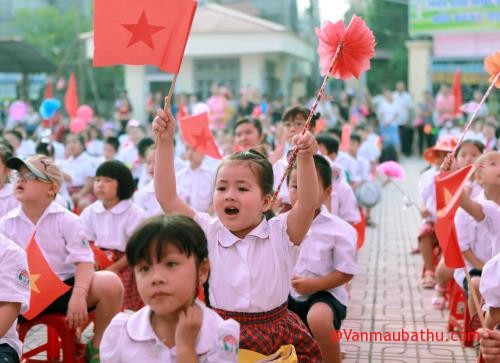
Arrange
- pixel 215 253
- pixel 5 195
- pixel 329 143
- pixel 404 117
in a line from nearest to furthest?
1. pixel 215 253
2. pixel 5 195
3. pixel 329 143
4. pixel 404 117

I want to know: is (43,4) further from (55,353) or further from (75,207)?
(55,353)

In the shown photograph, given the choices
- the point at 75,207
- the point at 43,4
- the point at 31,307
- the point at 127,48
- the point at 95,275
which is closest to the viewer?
the point at 127,48

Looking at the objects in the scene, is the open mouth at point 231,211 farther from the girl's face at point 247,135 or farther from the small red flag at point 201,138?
the small red flag at point 201,138

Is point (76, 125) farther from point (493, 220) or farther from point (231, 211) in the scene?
point (231, 211)

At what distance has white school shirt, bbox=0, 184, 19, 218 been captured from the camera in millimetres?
5066

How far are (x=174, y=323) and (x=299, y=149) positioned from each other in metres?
0.97

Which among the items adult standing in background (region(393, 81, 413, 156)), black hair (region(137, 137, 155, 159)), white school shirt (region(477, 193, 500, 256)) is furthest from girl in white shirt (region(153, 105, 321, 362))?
adult standing in background (region(393, 81, 413, 156))

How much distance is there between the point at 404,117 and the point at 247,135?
48.5ft

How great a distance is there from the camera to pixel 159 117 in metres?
3.14

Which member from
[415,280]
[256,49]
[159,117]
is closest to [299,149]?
[159,117]

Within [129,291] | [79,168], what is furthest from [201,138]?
[79,168]

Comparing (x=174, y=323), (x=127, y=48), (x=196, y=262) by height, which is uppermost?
(x=127, y=48)

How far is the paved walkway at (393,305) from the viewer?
479 centimetres

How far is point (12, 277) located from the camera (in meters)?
3.16
